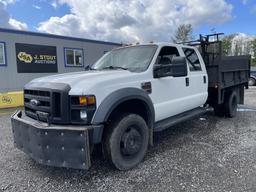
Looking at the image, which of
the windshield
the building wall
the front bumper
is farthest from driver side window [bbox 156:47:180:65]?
the building wall

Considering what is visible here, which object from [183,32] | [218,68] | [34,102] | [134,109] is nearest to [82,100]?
[34,102]

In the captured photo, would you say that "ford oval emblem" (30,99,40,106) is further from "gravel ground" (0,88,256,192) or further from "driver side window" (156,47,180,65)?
"driver side window" (156,47,180,65)

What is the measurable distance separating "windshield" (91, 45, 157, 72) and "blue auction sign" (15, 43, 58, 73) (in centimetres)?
1009

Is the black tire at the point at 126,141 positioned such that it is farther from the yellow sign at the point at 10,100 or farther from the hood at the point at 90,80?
the yellow sign at the point at 10,100

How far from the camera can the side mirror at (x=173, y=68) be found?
12.7 ft

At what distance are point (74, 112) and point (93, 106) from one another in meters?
0.26

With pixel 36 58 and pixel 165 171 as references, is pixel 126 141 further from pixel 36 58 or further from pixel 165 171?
pixel 36 58

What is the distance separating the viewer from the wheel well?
351 centimetres

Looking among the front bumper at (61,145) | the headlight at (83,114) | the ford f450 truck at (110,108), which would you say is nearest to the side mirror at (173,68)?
the ford f450 truck at (110,108)

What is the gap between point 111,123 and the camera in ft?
11.3

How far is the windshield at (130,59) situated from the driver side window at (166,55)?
18 centimetres

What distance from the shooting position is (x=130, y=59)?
4395 mm

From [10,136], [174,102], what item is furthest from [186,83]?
[10,136]

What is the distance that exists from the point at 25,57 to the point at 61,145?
1213 cm
